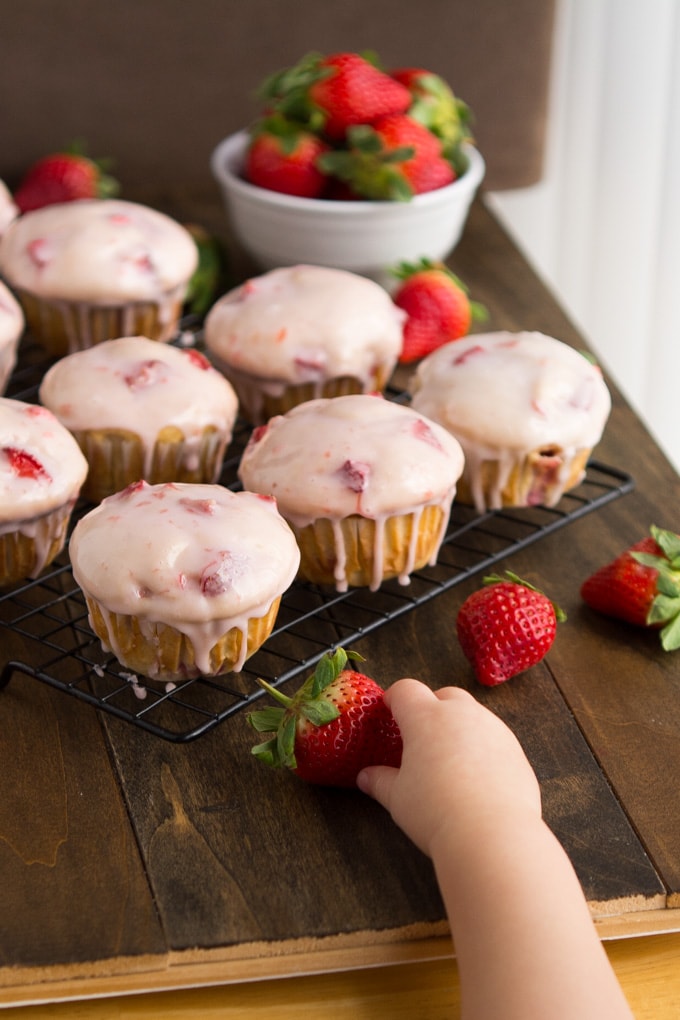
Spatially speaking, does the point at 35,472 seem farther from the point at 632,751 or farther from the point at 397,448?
the point at 632,751

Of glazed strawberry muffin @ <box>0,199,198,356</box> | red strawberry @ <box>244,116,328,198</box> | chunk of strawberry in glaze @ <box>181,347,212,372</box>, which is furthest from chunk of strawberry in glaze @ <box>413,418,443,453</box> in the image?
red strawberry @ <box>244,116,328,198</box>

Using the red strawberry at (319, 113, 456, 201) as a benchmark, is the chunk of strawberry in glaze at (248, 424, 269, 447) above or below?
below

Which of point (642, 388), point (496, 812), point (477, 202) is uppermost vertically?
point (496, 812)

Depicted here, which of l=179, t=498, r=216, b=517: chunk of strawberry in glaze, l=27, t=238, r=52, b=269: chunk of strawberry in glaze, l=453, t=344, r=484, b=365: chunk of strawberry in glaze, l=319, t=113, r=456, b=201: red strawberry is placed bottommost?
l=27, t=238, r=52, b=269: chunk of strawberry in glaze

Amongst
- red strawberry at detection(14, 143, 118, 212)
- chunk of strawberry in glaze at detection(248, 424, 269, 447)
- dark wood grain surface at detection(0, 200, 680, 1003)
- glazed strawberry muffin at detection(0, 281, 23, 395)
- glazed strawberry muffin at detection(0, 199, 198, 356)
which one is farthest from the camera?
red strawberry at detection(14, 143, 118, 212)

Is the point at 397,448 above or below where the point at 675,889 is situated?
above

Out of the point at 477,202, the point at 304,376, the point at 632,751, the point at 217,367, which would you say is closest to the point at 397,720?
the point at 632,751

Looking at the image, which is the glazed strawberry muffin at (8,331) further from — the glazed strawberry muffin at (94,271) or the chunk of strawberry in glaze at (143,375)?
the chunk of strawberry in glaze at (143,375)

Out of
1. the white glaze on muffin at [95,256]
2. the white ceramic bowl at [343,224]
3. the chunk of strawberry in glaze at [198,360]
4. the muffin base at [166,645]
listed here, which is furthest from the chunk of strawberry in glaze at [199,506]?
the white ceramic bowl at [343,224]

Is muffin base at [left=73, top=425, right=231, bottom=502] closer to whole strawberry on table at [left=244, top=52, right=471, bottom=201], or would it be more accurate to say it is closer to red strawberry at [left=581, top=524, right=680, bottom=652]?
red strawberry at [left=581, top=524, right=680, bottom=652]
